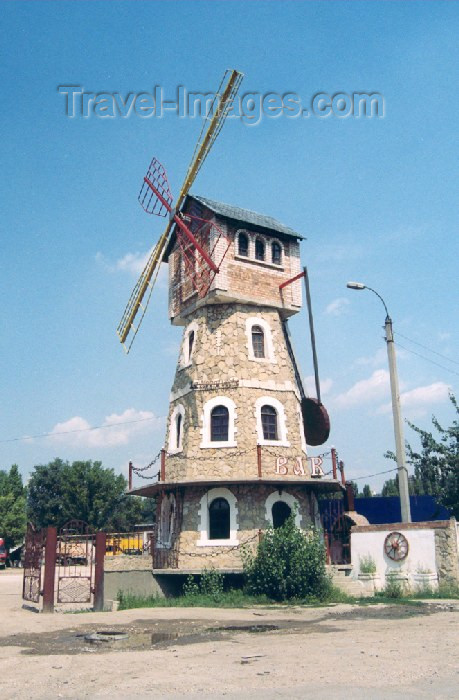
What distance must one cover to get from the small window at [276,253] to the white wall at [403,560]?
11286 millimetres

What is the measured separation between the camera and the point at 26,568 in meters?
21.1

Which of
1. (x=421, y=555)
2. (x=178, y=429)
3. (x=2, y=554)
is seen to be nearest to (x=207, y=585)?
(x=178, y=429)

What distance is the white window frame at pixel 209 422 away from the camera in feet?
74.5

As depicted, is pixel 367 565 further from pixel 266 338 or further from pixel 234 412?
pixel 266 338

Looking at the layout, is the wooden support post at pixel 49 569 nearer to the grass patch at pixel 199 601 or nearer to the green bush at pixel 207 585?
the grass patch at pixel 199 601

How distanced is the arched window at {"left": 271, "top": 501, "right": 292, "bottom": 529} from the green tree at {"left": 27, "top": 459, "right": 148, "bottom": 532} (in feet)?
128

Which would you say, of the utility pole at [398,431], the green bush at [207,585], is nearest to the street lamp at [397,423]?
the utility pole at [398,431]

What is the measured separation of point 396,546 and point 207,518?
6446 mm

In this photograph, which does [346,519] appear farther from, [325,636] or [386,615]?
[325,636]

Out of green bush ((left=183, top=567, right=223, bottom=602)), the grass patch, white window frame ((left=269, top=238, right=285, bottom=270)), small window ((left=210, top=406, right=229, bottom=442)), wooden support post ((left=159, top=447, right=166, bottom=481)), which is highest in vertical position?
white window frame ((left=269, top=238, right=285, bottom=270))

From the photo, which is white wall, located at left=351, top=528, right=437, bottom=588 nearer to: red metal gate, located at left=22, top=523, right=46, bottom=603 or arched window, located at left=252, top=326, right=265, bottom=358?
arched window, located at left=252, top=326, right=265, bottom=358

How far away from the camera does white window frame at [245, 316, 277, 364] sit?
24.4 meters

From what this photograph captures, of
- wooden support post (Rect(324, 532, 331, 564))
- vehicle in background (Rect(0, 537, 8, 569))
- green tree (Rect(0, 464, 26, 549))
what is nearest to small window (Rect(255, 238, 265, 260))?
wooden support post (Rect(324, 532, 331, 564))

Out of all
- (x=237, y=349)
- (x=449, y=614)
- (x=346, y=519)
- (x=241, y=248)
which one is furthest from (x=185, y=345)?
(x=449, y=614)
